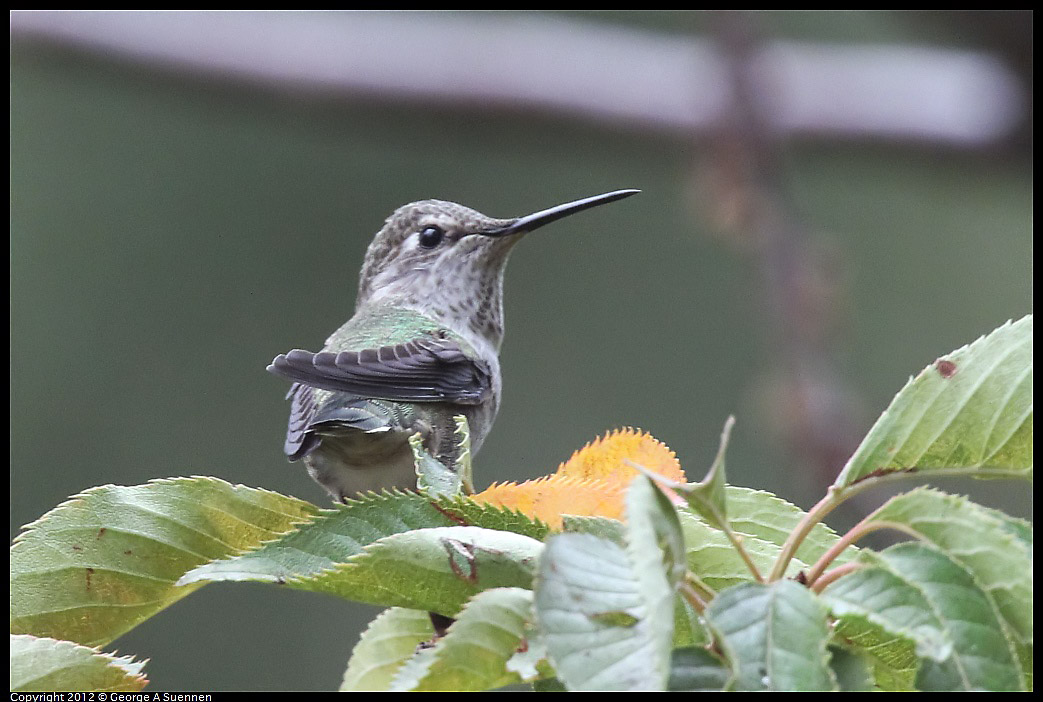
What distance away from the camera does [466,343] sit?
3.41 metres

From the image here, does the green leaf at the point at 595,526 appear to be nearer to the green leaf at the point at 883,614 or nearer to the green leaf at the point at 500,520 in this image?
the green leaf at the point at 500,520

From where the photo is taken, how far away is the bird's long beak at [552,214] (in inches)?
129

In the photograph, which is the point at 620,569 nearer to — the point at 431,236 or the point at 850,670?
the point at 850,670

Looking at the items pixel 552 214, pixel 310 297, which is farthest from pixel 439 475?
pixel 310 297

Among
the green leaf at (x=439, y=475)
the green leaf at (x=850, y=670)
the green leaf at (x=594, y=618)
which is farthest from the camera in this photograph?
the green leaf at (x=439, y=475)

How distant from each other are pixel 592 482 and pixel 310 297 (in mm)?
15296

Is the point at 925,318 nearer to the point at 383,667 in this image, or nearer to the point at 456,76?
the point at 456,76

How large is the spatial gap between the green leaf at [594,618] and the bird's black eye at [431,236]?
8.68 feet

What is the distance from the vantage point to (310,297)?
1664cm

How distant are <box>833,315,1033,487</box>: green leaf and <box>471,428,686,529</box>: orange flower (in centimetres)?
31

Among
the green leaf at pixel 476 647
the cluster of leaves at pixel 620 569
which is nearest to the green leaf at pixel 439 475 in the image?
the cluster of leaves at pixel 620 569

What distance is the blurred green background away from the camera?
14.6 meters

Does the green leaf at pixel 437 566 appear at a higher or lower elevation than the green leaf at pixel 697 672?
higher

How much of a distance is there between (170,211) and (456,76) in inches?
403
